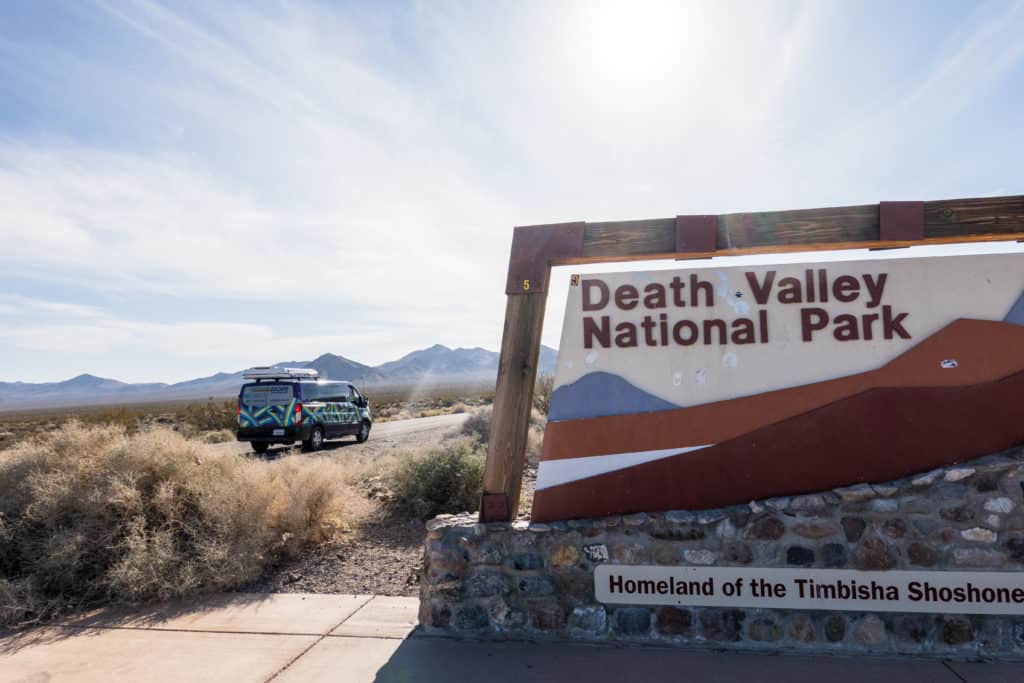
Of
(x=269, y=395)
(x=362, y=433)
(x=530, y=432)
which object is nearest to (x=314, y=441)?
(x=269, y=395)

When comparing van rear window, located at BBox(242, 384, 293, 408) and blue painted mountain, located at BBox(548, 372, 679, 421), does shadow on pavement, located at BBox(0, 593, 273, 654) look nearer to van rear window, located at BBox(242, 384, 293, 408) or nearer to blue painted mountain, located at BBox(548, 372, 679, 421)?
blue painted mountain, located at BBox(548, 372, 679, 421)

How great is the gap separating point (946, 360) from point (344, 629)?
445cm

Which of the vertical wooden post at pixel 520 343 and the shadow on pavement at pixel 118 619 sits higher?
the vertical wooden post at pixel 520 343

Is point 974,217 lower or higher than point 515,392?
higher

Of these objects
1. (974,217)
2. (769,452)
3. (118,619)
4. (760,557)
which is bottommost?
(118,619)

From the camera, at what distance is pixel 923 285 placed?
14.2ft

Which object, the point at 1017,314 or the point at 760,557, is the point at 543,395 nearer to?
the point at 760,557

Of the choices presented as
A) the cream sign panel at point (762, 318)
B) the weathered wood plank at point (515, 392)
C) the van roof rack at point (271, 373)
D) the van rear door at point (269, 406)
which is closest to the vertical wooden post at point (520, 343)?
the weathered wood plank at point (515, 392)

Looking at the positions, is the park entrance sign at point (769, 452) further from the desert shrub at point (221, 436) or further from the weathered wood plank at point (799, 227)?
the desert shrub at point (221, 436)

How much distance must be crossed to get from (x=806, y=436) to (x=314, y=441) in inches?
610

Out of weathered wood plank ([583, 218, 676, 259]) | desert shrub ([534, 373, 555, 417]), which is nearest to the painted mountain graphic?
weathered wood plank ([583, 218, 676, 259])

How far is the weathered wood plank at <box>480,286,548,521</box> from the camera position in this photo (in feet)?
15.4

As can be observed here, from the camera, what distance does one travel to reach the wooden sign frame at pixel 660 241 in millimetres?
4383

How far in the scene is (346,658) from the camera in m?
4.23
